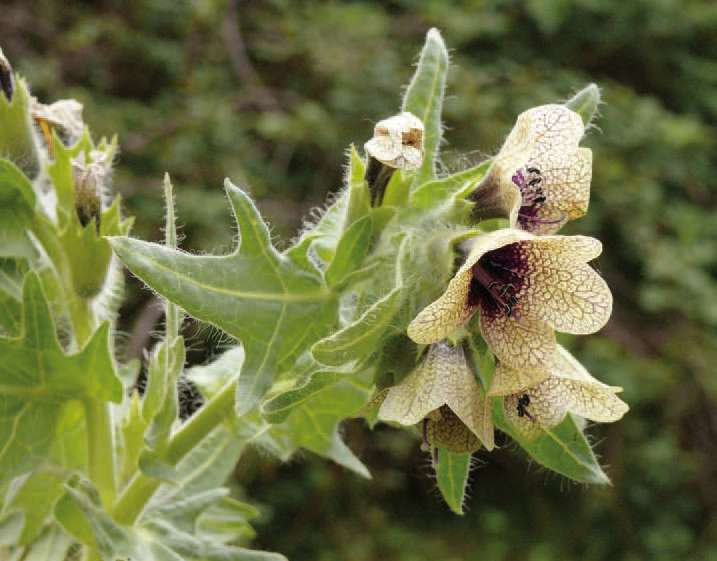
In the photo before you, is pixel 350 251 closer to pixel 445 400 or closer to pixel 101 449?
pixel 445 400

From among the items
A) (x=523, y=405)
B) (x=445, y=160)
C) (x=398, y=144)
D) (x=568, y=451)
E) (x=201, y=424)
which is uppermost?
(x=398, y=144)

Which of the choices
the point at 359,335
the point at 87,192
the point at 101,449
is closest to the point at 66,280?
the point at 87,192

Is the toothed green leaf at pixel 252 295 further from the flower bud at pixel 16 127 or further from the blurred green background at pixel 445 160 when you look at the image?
the blurred green background at pixel 445 160

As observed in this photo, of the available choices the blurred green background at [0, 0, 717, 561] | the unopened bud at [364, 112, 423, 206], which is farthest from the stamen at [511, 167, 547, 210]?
the blurred green background at [0, 0, 717, 561]

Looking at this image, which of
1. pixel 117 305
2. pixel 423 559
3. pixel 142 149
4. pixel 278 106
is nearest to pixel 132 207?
pixel 142 149

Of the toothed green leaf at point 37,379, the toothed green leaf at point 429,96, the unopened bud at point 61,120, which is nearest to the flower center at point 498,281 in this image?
the toothed green leaf at point 429,96

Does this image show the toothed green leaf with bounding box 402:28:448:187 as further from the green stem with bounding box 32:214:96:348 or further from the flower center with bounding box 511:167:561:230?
the green stem with bounding box 32:214:96:348
